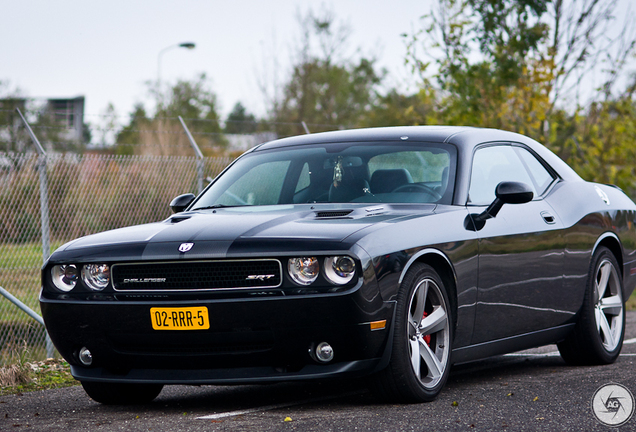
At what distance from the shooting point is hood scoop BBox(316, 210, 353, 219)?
5.16 m

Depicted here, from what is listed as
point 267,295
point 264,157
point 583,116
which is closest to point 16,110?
point 264,157

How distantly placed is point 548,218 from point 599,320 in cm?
106

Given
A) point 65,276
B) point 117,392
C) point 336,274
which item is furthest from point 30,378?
point 336,274

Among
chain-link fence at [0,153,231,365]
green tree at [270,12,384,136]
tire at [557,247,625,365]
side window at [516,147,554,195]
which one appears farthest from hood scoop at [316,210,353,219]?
green tree at [270,12,384,136]

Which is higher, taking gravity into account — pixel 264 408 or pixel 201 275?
pixel 201 275

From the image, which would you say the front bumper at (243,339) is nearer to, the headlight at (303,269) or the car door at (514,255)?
the headlight at (303,269)

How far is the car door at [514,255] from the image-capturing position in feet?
18.5

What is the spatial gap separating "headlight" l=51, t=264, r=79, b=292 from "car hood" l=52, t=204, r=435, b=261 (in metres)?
0.06

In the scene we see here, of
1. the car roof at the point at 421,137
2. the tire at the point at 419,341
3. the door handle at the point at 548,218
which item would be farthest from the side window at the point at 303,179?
the door handle at the point at 548,218

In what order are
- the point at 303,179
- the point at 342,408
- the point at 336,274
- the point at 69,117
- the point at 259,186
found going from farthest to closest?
the point at 69,117 → the point at 259,186 → the point at 303,179 → the point at 342,408 → the point at 336,274

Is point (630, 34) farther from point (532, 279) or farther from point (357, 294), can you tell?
point (357, 294)

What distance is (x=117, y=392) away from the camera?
5504 mm

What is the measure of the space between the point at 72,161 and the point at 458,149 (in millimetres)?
4935

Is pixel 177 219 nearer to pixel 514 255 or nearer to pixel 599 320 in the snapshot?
pixel 514 255
